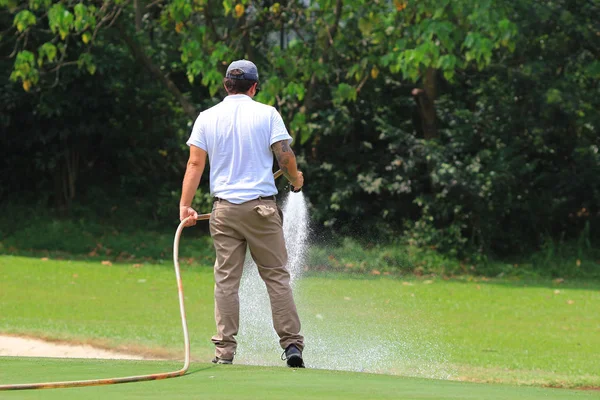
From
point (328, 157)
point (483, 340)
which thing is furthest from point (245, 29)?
point (483, 340)

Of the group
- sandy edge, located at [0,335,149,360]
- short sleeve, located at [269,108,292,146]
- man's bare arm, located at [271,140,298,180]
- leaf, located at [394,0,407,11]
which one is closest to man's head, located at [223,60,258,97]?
short sleeve, located at [269,108,292,146]

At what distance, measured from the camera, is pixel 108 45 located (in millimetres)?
20297

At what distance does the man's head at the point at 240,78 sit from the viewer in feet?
22.4

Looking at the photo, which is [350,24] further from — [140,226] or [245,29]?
[140,226]

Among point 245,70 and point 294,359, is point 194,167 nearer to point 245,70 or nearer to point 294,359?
point 245,70

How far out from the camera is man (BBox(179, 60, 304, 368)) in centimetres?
674

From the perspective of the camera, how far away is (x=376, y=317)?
458 inches

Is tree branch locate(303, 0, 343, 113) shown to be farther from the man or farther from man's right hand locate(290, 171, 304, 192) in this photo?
the man

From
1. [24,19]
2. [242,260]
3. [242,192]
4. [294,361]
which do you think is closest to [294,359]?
[294,361]

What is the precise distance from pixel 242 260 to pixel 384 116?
12.4m

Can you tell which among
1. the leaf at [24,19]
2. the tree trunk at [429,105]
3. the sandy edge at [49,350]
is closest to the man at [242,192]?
the sandy edge at [49,350]

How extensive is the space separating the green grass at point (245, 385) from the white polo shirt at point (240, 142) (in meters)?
1.19

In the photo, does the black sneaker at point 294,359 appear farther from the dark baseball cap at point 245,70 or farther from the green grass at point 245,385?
the dark baseball cap at point 245,70

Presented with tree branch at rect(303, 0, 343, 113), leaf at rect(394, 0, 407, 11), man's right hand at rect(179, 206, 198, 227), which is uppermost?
leaf at rect(394, 0, 407, 11)
